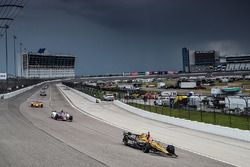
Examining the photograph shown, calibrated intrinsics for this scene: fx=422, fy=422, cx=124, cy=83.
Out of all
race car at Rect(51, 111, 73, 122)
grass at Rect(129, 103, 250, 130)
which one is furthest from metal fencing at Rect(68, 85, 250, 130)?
race car at Rect(51, 111, 73, 122)

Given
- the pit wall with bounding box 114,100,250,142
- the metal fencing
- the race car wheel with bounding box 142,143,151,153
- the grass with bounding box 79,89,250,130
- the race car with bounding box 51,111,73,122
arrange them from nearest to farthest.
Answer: the race car wheel with bounding box 142,143,151,153
the pit wall with bounding box 114,100,250,142
the grass with bounding box 79,89,250,130
the metal fencing
the race car with bounding box 51,111,73,122

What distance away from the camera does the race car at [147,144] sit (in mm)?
23244

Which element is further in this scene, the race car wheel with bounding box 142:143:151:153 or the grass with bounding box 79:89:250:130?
the grass with bounding box 79:89:250:130

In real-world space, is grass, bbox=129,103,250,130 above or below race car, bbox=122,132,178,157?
above

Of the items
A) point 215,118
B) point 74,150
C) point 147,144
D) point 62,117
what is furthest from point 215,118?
point 74,150

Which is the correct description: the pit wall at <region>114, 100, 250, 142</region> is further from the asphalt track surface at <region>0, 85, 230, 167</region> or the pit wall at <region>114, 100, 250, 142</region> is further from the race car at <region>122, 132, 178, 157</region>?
the race car at <region>122, 132, 178, 157</region>

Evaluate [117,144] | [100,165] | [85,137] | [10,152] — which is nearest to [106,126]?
[85,137]

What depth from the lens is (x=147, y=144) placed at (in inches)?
950

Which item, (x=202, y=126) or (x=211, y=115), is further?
(x=211, y=115)

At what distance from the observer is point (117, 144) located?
27.4 meters

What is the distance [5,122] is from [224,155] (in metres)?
24.3

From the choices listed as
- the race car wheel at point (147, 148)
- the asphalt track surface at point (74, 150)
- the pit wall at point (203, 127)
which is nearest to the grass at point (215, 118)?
the pit wall at point (203, 127)

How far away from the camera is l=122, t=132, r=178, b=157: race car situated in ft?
76.3

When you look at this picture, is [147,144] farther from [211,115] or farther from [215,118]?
[211,115]
